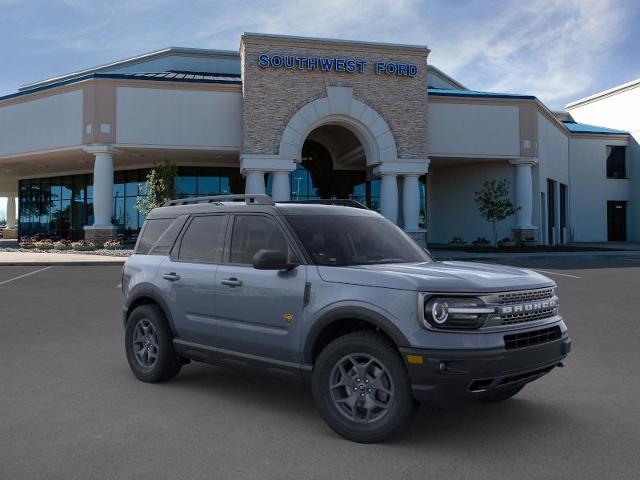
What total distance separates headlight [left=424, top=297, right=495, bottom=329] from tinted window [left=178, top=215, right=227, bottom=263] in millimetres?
2276

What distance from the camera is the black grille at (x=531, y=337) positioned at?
4.25m

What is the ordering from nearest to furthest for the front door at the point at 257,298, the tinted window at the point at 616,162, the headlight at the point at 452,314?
the headlight at the point at 452,314 → the front door at the point at 257,298 → the tinted window at the point at 616,162

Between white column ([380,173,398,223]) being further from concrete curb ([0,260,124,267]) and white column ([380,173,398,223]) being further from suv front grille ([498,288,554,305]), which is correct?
suv front grille ([498,288,554,305])

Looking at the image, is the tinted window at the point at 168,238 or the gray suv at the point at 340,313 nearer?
the gray suv at the point at 340,313

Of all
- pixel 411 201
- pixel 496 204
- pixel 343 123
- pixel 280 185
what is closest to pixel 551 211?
pixel 496 204

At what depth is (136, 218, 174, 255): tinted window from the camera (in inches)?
257

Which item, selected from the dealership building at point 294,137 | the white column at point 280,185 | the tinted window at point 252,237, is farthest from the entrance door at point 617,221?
the tinted window at point 252,237

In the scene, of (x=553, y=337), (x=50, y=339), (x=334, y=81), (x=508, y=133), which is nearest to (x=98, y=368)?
(x=50, y=339)

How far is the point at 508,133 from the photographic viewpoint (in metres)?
33.4

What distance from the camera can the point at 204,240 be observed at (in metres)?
5.89

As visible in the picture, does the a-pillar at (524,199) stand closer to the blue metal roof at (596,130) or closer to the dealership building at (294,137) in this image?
the dealership building at (294,137)

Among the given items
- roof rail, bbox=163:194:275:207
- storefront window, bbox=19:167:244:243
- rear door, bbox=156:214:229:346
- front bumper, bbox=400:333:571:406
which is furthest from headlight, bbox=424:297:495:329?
storefront window, bbox=19:167:244:243

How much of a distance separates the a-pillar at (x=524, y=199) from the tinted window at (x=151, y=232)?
29.7 meters

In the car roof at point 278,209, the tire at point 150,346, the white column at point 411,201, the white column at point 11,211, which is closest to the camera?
the car roof at point 278,209
